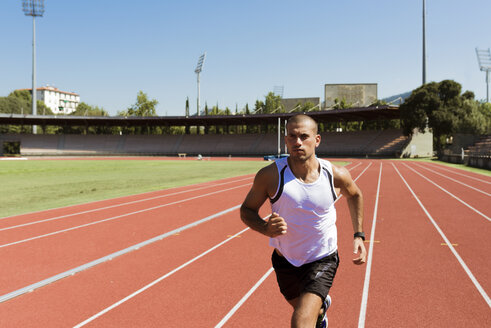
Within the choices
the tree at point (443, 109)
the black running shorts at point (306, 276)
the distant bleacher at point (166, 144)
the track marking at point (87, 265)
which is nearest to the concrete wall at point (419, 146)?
the tree at point (443, 109)

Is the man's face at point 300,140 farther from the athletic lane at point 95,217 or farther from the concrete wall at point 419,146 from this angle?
the concrete wall at point 419,146

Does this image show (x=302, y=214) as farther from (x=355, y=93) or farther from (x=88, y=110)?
(x=88, y=110)

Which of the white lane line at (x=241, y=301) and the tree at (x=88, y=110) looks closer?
the white lane line at (x=241, y=301)

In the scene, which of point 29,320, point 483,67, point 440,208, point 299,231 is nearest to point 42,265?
point 29,320

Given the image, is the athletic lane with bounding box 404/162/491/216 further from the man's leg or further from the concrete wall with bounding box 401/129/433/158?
the concrete wall with bounding box 401/129/433/158

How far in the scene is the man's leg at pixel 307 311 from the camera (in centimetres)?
232

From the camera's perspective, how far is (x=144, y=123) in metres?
65.6

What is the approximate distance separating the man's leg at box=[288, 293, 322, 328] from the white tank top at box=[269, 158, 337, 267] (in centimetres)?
23

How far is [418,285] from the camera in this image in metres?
4.73

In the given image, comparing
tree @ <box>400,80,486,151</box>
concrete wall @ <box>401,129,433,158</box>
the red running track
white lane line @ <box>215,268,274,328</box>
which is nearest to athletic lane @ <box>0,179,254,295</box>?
the red running track

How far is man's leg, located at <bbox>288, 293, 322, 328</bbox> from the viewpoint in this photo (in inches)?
91.3

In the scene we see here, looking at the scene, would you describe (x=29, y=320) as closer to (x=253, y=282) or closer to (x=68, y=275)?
(x=68, y=275)

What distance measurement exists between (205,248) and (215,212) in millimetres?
3568

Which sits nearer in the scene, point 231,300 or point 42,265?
point 231,300
